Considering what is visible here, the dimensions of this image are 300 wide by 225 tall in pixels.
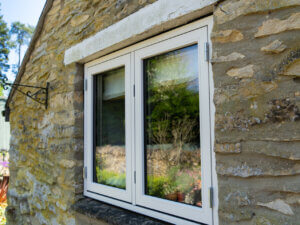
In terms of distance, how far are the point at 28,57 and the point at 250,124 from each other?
3.47m

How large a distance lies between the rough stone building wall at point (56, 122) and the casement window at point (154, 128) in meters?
0.17

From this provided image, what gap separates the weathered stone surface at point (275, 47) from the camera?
→ 123 cm

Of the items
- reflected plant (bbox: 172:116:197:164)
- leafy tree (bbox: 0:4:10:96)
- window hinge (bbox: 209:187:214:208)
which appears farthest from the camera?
leafy tree (bbox: 0:4:10:96)

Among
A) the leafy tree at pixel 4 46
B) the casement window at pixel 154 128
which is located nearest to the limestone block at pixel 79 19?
the casement window at pixel 154 128

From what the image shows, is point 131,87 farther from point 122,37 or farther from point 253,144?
point 253,144

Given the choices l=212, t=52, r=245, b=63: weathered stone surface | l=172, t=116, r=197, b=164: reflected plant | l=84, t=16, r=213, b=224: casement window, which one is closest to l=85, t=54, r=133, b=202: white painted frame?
l=84, t=16, r=213, b=224: casement window

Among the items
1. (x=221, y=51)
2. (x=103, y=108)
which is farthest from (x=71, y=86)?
(x=221, y=51)

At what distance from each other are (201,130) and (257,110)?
0.48 m

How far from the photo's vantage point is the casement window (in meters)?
1.75

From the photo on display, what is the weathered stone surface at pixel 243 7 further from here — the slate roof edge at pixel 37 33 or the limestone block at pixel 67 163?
the slate roof edge at pixel 37 33

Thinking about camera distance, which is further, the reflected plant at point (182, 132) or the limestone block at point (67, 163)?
the limestone block at point (67, 163)

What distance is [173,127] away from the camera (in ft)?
6.69

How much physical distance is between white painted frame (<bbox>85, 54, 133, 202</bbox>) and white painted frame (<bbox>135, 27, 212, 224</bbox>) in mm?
107

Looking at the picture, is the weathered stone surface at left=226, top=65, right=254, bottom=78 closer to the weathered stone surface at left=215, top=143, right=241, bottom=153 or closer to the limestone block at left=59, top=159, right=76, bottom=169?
the weathered stone surface at left=215, top=143, right=241, bottom=153
